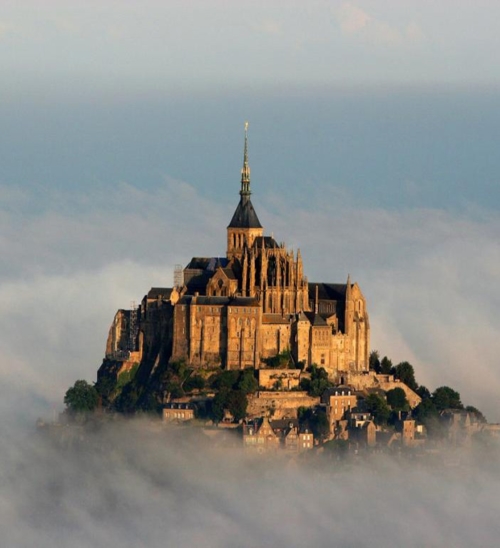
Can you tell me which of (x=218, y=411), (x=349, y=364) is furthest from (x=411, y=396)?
(x=218, y=411)

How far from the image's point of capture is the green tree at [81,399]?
90.2m

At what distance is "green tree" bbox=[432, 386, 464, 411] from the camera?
9012cm

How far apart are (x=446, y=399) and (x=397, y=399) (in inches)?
119

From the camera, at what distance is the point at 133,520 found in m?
90.4

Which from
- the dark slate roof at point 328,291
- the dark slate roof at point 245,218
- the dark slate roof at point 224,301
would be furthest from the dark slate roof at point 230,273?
the dark slate roof at point 328,291

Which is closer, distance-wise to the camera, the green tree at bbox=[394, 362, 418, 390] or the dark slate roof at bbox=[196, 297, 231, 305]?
the dark slate roof at bbox=[196, 297, 231, 305]

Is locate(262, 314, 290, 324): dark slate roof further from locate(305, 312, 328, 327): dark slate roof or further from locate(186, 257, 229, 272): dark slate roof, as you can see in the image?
locate(186, 257, 229, 272): dark slate roof

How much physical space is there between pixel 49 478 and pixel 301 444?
587 inches

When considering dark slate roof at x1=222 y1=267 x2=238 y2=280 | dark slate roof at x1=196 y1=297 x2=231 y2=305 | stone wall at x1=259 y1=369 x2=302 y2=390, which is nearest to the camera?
stone wall at x1=259 y1=369 x2=302 y2=390

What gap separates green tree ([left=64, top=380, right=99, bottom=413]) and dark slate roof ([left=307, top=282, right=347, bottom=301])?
11362mm

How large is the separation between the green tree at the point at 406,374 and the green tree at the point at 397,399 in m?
1.77

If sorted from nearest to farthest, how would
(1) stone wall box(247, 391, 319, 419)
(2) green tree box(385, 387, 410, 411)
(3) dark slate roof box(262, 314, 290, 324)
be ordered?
(1) stone wall box(247, 391, 319, 419)
(3) dark slate roof box(262, 314, 290, 324)
(2) green tree box(385, 387, 410, 411)

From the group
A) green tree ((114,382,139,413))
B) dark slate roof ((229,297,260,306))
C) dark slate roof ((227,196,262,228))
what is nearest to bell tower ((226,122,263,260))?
dark slate roof ((227,196,262,228))

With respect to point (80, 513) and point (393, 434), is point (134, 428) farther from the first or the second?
point (393, 434)
